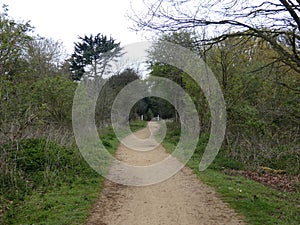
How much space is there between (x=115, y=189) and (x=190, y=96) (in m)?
9.55

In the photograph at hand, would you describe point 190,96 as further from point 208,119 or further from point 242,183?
point 242,183

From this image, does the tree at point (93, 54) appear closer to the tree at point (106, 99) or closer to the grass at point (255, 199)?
the tree at point (106, 99)

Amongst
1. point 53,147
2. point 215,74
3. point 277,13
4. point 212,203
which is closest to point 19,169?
point 53,147

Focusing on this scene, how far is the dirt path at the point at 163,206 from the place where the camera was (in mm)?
5309

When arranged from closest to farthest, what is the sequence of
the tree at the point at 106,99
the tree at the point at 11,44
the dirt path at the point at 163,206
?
the dirt path at the point at 163,206, the tree at the point at 11,44, the tree at the point at 106,99

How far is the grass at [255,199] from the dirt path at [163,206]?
23 centimetres

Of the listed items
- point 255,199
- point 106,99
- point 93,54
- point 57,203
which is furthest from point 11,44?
point 93,54

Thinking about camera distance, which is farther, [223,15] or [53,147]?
[53,147]

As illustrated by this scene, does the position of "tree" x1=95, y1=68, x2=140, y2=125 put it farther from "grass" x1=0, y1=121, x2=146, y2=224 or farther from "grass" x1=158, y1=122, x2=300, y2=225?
"grass" x1=0, y1=121, x2=146, y2=224

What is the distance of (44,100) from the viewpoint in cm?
1373

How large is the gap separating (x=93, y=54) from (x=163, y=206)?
2940cm

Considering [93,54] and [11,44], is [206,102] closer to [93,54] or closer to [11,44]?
[11,44]

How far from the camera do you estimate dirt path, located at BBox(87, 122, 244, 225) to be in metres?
5.31

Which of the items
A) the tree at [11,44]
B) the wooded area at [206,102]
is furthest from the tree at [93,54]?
the tree at [11,44]
